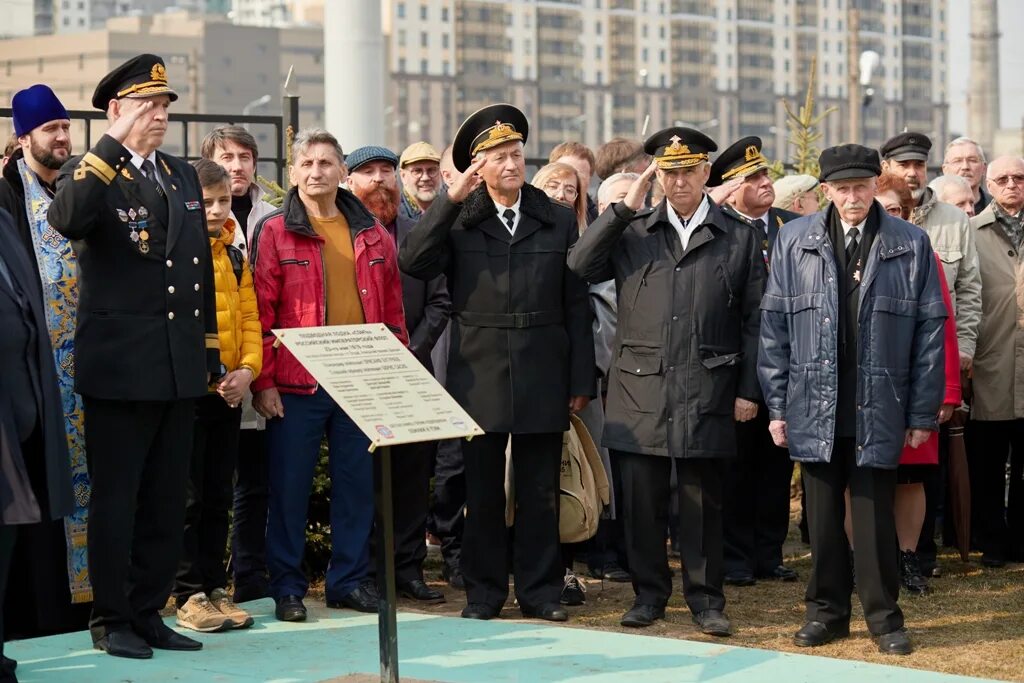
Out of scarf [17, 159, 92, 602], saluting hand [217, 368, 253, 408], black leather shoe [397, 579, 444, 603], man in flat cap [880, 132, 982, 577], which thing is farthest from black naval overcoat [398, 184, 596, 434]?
man in flat cap [880, 132, 982, 577]

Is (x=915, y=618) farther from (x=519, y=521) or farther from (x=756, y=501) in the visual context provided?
(x=519, y=521)

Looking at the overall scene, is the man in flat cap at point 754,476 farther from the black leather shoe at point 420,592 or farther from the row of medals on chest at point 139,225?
the row of medals on chest at point 139,225

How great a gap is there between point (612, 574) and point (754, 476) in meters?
0.91

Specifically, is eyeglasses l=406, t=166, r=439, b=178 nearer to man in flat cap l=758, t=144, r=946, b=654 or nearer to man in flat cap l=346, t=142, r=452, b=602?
man in flat cap l=346, t=142, r=452, b=602

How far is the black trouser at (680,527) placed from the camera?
7.29 metres

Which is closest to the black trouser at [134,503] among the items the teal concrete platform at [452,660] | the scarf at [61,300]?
the teal concrete platform at [452,660]

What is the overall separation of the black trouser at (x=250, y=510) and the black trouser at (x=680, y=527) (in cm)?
168

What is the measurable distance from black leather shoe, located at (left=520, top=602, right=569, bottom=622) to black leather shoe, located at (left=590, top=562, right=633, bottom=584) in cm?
101

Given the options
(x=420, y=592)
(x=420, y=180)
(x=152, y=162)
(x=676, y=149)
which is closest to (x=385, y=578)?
(x=152, y=162)

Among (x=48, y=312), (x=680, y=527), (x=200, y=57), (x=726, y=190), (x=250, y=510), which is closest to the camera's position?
(x=48, y=312)

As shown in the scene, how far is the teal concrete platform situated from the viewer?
6.26m

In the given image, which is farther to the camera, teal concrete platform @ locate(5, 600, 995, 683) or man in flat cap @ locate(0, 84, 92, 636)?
man in flat cap @ locate(0, 84, 92, 636)

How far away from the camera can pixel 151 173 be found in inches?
260

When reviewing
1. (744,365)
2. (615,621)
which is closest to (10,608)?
(615,621)
